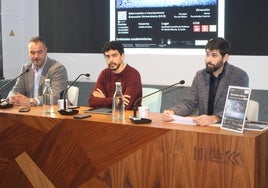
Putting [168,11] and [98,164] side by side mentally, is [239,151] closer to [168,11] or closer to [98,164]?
[98,164]

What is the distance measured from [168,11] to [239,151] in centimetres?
246

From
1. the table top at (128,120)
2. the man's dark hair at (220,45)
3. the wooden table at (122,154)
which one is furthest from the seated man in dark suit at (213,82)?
the wooden table at (122,154)

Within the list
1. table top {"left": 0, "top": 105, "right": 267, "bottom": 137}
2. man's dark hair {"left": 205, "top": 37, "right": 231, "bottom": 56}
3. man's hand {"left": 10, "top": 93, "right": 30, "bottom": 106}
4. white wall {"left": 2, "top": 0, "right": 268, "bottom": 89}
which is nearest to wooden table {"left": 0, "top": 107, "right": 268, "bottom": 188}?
table top {"left": 0, "top": 105, "right": 267, "bottom": 137}

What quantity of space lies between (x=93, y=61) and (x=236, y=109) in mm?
2739

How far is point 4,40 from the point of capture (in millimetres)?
5301

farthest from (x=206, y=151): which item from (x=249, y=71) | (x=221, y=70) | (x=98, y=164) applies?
(x=249, y=71)

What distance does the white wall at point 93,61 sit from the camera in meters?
4.29

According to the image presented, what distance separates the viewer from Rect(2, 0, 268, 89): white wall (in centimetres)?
429

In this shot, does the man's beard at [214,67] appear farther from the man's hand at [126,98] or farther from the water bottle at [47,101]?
the water bottle at [47,101]

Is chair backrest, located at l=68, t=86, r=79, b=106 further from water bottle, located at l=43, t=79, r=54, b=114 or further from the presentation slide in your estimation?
the presentation slide

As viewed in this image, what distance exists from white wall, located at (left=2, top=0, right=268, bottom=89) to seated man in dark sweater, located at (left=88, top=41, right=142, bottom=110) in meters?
0.91

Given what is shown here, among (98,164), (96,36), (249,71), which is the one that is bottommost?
(98,164)

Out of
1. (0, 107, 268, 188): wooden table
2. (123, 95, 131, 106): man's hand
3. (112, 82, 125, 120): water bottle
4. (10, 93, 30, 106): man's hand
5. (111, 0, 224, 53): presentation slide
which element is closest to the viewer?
(0, 107, 268, 188): wooden table

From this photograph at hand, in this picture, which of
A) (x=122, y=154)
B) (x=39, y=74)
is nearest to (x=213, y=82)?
(x=122, y=154)
